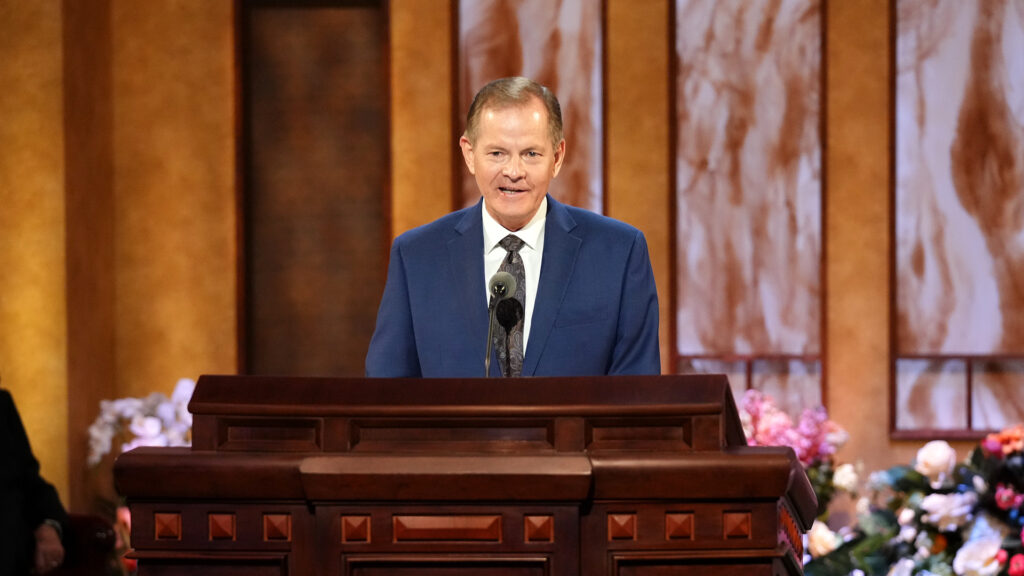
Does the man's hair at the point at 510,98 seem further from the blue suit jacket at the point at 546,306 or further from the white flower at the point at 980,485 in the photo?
the white flower at the point at 980,485

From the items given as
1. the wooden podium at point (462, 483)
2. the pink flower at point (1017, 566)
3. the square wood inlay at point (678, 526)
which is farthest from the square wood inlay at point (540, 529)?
the pink flower at point (1017, 566)

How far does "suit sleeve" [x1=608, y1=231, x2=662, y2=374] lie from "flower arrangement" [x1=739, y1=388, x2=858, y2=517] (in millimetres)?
2414

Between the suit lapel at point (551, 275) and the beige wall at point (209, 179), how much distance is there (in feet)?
9.56

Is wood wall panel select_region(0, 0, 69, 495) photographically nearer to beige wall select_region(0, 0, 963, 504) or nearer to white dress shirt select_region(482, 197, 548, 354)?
beige wall select_region(0, 0, 963, 504)

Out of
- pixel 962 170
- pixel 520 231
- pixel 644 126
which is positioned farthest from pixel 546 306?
pixel 962 170

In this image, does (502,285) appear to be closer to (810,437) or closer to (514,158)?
(514,158)

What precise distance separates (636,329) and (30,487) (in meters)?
2.88

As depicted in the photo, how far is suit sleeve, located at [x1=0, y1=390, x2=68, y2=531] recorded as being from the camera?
3.98 metres

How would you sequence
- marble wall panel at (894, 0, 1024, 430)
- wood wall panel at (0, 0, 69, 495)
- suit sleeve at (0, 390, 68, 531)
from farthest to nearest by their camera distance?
marble wall panel at (894, 0, 1024, 430) < wood wall panel at (0, 0, 69, 495) < suit sleeve at (0, 390, 68, 531)

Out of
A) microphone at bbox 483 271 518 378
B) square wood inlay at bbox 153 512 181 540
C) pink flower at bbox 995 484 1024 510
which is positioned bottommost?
pink flower at bbox 995 484 1024 510

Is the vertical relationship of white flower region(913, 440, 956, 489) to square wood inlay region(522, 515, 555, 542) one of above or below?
below

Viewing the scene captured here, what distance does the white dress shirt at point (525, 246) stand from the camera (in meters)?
1.96

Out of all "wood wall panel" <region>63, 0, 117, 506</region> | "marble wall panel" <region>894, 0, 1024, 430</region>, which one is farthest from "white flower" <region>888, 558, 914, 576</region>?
"wood wall panel" <region>63, 0, 117, 506</region>

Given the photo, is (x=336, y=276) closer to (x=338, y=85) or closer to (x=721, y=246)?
(x=338, y=85)
